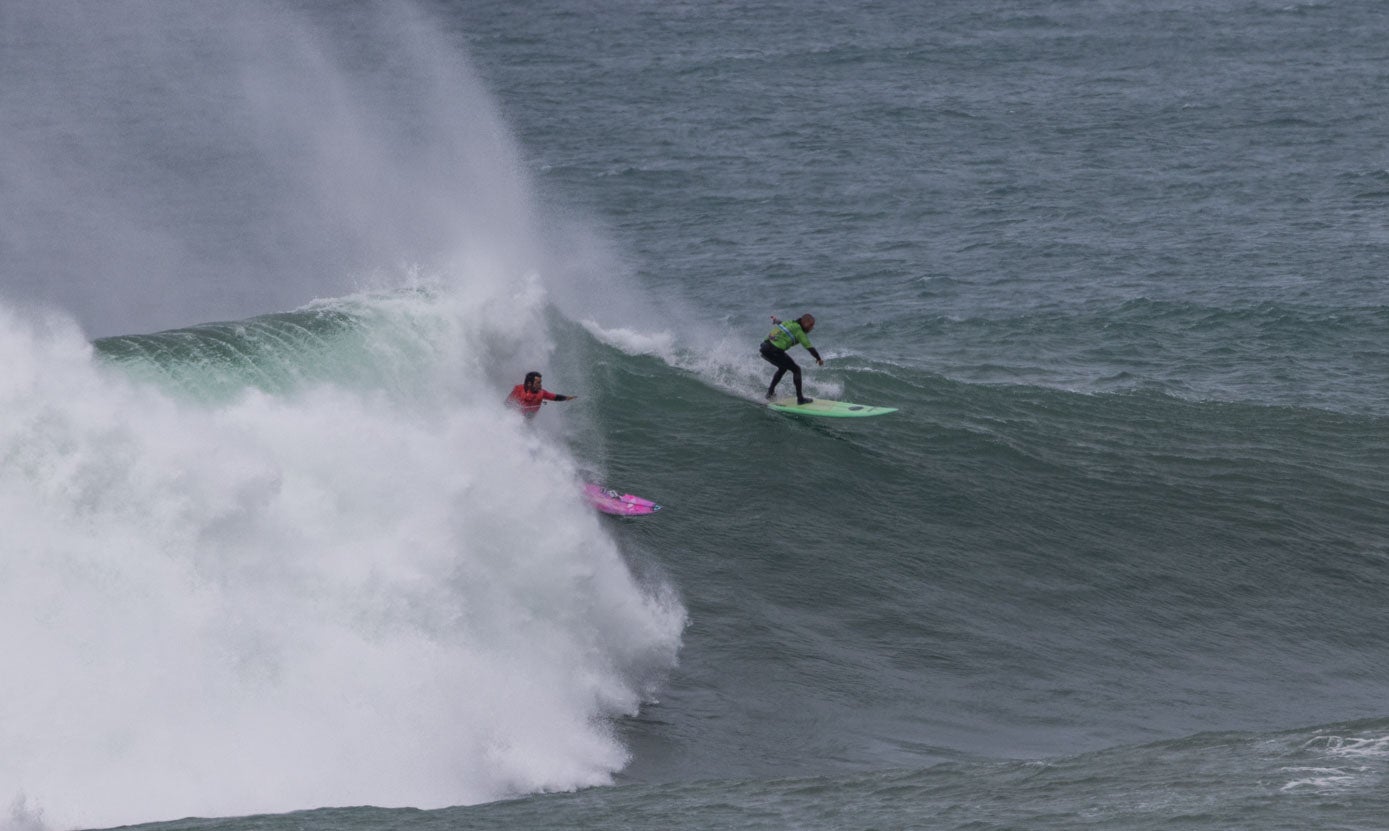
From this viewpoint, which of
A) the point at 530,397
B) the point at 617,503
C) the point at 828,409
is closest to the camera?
the point at 617,503

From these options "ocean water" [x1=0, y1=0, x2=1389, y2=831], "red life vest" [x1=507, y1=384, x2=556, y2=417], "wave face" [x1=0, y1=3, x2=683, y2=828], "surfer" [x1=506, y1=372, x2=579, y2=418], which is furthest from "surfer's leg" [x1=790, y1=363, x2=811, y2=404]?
"red life vest" [x1=507, y1=384, x2=556, y2=417]

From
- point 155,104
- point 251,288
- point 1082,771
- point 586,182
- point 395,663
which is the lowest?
point 1082,771

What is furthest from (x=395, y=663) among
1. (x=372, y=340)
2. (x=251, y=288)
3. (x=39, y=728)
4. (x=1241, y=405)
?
(x=251, y=288)

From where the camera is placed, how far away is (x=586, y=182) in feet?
149

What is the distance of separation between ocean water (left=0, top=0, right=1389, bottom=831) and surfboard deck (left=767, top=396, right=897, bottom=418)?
0.62 feet

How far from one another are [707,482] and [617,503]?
1928mm

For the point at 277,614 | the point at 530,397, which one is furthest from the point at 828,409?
the point at 277,614

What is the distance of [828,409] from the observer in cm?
2509

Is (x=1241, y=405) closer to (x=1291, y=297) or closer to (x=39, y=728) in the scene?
(x=1291, y=297)

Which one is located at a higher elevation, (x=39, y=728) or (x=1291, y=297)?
(x=1291, y=297)

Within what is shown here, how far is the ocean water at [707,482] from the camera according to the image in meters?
14.4

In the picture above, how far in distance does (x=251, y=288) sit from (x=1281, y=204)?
947 inches

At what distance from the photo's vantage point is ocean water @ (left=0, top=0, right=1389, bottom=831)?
14.4 metres

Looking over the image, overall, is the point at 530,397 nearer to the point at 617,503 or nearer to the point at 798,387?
the point at 617,503
